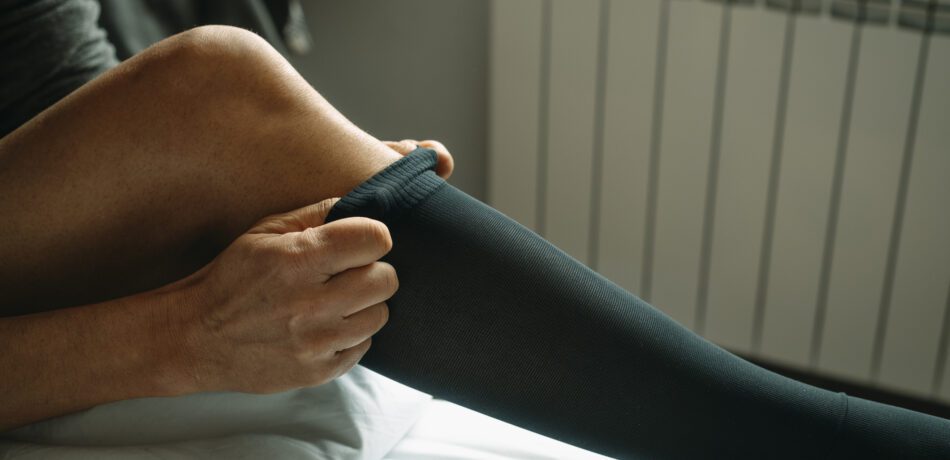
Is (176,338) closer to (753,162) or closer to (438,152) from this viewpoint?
(438,152)

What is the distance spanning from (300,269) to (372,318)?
0.22 feet

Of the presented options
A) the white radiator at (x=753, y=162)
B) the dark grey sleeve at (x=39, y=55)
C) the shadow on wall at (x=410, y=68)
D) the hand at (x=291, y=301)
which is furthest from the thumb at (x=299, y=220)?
the shadow on wall at (x=410, y=68)

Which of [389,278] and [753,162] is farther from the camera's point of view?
[753,162]

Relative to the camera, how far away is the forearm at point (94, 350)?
0.80 metres

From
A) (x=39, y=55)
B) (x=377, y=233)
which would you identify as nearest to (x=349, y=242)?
(x=377, y=233)

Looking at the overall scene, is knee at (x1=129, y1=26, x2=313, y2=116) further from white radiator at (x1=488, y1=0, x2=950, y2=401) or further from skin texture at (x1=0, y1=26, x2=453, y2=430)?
white radiator at (x1=488, y1=0, x2=950, y2=401)

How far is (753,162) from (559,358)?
0.90 meters

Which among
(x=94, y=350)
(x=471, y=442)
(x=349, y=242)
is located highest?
(x=349, y=242)

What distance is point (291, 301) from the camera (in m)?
0.76

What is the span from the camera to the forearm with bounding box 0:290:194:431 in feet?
2.62

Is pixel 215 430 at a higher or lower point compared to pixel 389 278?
lower

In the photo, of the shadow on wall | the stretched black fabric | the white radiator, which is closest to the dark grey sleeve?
the stretched black fabric

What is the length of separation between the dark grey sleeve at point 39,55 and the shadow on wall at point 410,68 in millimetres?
933

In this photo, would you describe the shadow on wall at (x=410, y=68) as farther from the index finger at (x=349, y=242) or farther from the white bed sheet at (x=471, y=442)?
the index finger at (x=349, y=242)
